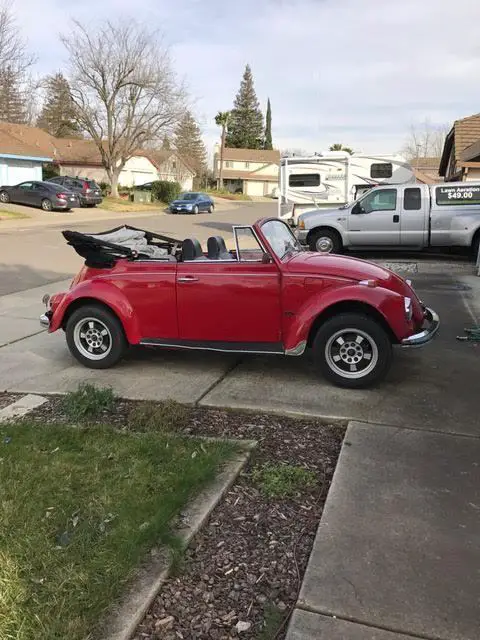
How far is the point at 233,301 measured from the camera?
540cm

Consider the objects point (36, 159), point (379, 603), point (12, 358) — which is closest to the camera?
point (379, 603)

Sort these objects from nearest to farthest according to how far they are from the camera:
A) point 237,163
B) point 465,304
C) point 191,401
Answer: point 191,401 → point 465,304 → point 237,163

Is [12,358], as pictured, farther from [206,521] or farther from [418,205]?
[418,205]

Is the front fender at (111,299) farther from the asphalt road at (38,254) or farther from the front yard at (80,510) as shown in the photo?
the asphalt road at (38,254)

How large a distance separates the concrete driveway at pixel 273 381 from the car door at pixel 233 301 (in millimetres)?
424

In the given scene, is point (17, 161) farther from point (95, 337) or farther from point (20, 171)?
point (95, 337)

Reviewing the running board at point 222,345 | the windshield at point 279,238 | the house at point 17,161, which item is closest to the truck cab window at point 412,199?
the windshield at point 279,238

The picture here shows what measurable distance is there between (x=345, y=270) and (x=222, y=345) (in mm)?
1351

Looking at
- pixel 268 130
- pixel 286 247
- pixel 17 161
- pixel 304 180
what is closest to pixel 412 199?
pixel 304 180

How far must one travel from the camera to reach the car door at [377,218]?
1517 centimetres

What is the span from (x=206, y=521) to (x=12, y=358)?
13.5 feet

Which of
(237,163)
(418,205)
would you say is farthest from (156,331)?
(237,163)

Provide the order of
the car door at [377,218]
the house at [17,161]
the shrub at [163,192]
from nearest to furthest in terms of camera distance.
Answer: the car door at [377,218] → the house at [17,161] → the shrub at [163,192]

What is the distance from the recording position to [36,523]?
3.07 meters
